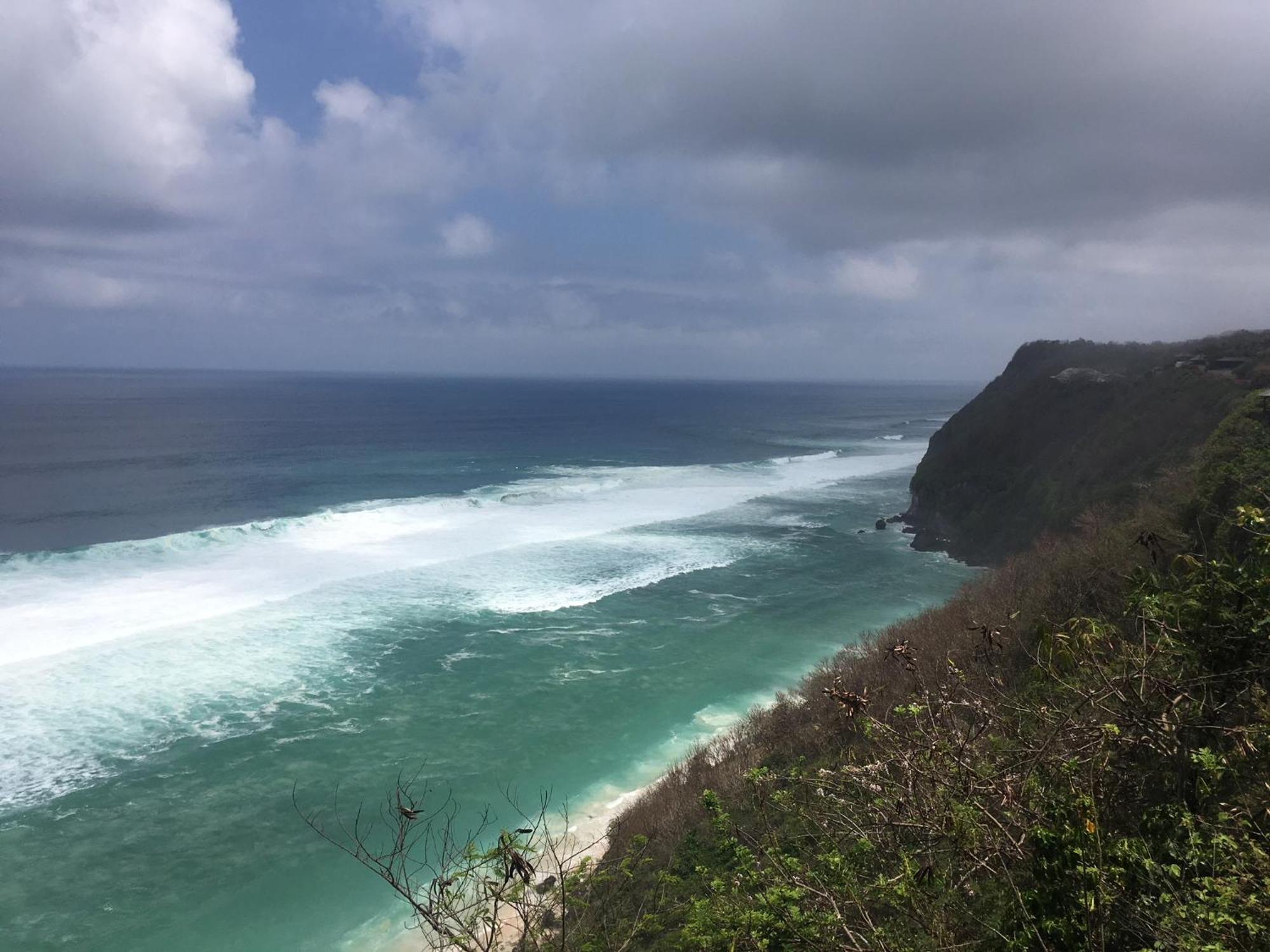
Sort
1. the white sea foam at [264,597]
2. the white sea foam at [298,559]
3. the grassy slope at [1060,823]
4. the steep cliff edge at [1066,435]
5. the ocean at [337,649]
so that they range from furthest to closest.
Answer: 1. the steep cliff edge at [1066,435]
2. the white sea foam at [298,559]
3. the white sea foam at [264,597]
4. the ocean at [337,649]
5. the grassy slope at [1060,823]

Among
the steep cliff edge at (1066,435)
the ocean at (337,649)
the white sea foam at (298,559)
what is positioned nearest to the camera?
the ocean at (337,649)

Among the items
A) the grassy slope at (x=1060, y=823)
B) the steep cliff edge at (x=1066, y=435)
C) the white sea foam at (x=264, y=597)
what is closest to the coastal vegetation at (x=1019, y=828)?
the grassy slope at (x=1060, y=823)

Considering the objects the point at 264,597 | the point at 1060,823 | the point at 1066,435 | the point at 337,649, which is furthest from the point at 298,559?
the point at 1066,435

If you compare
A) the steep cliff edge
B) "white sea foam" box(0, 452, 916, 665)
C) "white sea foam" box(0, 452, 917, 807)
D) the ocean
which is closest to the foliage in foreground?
the ocean

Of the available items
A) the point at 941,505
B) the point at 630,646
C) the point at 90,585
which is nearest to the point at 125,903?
the point at 630,646

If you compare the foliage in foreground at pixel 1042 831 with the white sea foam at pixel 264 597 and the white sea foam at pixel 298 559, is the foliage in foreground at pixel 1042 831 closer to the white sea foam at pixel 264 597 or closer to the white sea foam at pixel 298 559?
the white sea foam at pixel 264 597

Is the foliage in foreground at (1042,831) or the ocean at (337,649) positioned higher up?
the foliage in foreground at (1042,831)

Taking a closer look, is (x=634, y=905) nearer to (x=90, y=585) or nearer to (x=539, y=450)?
(x=90, y=585)
